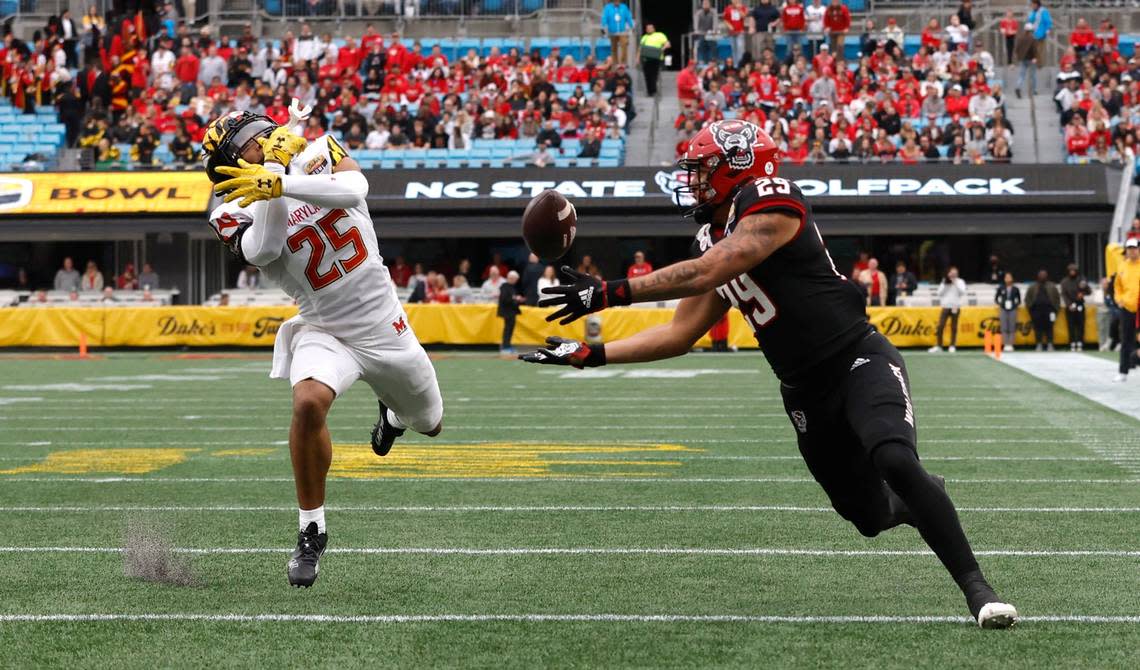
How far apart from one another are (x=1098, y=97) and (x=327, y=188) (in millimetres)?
24214

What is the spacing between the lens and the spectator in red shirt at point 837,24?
95.5 feet

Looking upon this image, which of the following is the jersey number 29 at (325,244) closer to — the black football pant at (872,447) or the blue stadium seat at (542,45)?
the black football pant at (872,447)

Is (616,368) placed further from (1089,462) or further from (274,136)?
(274,136)

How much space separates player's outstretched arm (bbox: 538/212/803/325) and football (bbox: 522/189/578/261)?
0.57 meters

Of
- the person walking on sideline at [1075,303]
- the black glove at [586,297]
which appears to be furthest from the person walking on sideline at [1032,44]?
the black glove at [586,297]

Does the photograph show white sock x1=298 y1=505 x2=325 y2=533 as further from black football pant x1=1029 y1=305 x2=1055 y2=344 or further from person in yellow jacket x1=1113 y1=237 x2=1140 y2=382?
black football pant x1=1029 y1=305 x2=1055 y2=344

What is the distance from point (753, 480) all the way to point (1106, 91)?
21282 millimetres

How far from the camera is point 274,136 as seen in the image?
17.5ft

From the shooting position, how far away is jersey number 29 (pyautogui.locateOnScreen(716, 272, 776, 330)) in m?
4.82

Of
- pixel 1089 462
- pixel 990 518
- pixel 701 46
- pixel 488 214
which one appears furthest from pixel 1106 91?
pixel 990 518

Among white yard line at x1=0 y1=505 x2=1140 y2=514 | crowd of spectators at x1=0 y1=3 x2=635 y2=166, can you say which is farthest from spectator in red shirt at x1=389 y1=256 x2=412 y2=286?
white yard line at x1=0 y1=505 x2=1140 y2=514

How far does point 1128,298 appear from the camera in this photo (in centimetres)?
1520

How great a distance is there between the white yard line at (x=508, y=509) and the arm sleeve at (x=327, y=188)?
2.08 m

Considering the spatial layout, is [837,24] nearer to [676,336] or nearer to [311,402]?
[676,336]
